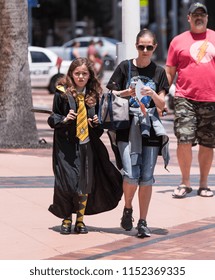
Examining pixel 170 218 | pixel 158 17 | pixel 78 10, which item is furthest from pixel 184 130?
pixel 78 10

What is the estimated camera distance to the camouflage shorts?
40.8 feet

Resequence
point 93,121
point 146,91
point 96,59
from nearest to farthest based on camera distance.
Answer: point 146,91 → point 93,121 → point 96,59

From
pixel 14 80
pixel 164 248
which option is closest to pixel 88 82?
pixel 164 248

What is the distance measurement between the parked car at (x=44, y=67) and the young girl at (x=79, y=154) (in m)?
22.6

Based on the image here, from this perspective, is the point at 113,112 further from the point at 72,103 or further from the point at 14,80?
the point at 14,80

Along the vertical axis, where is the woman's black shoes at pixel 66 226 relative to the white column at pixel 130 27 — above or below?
below

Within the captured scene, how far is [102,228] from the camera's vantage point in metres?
10.7

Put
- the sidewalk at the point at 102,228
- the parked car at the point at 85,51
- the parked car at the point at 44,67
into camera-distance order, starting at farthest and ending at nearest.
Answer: the parked car at the point at 85,51 → the parked car at the point at 44,67 → the sidewalk at the point at 102,228

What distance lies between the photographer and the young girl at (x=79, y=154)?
10.2 m

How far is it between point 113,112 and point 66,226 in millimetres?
1099

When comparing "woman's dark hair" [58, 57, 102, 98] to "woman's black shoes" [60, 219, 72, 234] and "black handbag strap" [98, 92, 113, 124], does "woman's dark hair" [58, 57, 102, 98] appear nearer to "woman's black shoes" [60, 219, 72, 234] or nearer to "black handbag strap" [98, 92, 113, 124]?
"black handbag strap" [98, 92, 113, 124]

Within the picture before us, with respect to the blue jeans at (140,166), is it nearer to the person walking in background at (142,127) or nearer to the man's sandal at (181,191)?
the person walking in background at (142,127)

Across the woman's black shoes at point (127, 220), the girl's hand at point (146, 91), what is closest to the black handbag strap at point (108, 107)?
the girl's hand at point (146, 91)

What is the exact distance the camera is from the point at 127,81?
10234mm
